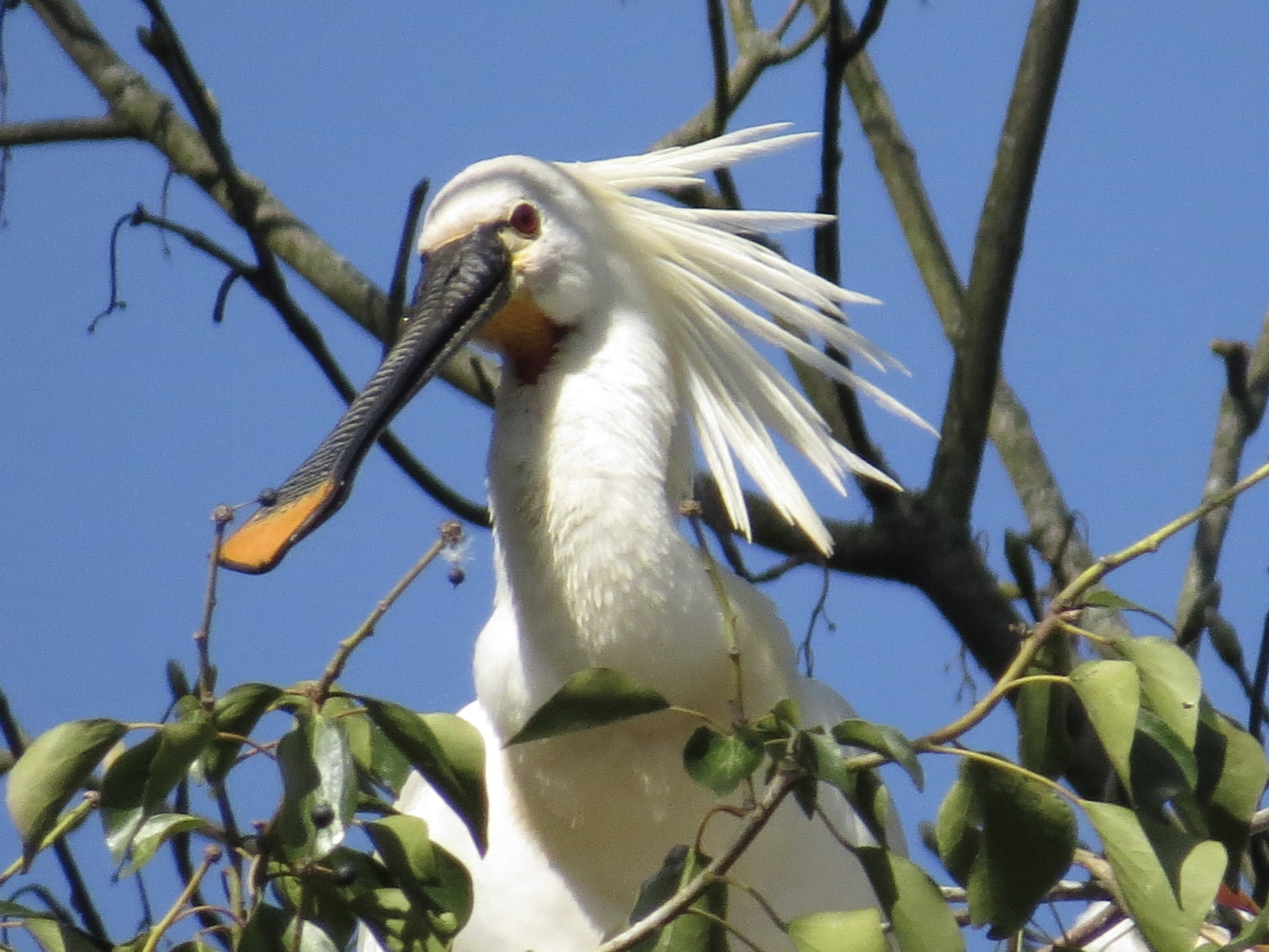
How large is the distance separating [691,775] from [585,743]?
127 cm

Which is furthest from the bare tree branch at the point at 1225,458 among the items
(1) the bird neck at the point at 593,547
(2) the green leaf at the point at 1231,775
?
(2) the green leaf at the point at 1231,775

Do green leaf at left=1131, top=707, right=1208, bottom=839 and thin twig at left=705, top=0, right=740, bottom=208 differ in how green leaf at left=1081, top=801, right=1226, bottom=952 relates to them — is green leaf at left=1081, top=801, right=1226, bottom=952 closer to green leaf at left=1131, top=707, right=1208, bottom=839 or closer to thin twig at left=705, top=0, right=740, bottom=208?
green leaf at left=1131, top=707, right=1208, bottom=839

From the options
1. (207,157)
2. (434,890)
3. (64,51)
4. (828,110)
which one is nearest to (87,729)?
(434,890)

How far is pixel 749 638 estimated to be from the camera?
11.3 feet

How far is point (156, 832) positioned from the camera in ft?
7.59

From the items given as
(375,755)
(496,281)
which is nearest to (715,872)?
(375,755)

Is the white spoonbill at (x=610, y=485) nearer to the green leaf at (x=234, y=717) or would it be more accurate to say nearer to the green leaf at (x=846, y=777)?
the green leaf at (x=234, y=717)

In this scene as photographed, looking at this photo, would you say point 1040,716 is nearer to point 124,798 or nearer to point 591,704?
point 591,704

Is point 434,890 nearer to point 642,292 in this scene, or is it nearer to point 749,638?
point 749,638

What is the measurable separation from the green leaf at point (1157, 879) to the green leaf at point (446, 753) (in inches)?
27.0

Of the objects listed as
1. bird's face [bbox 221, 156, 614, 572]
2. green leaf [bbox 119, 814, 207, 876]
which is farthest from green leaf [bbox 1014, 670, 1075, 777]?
bird's face [bbox 221, 156, 614, 572]

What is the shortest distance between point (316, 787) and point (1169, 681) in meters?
0.92

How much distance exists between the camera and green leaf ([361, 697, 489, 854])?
224 cm

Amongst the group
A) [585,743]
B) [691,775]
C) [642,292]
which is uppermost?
[642,292]
